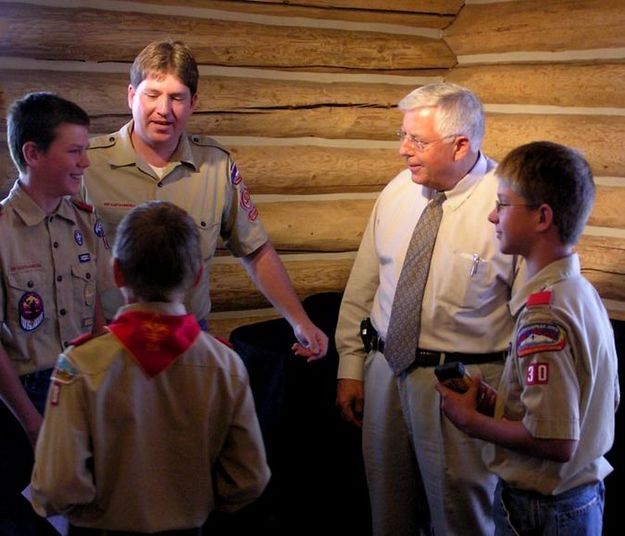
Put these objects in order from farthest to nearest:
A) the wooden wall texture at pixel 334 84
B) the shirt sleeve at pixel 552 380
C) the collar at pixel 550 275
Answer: the wooden wall texture at pixel 334 84 < the collar at pixel 550 275 < the shirt sleeve at pixel 552 380

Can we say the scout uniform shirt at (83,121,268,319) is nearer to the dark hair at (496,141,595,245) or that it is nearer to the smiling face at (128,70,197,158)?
the smiling face at (128,70,197,158)

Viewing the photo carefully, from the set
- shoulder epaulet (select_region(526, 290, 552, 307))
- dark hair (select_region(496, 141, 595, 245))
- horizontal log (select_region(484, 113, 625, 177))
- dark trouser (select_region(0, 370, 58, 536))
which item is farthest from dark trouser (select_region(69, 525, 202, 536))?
horizontal log (select_region(484, 113, 625, 177))

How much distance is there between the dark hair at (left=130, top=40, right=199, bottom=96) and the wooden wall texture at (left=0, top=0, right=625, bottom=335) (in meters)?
0.96

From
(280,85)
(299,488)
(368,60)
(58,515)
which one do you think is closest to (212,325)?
(299,488)

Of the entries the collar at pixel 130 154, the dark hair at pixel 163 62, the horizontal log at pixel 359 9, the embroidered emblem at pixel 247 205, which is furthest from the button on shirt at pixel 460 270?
the horizontal log at pixel 359 9

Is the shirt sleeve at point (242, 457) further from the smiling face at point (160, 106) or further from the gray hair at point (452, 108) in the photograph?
the gray hair at point (452, 108)

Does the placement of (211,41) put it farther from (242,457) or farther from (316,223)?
(242,457)

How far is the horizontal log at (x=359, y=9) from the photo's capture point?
13.9ft

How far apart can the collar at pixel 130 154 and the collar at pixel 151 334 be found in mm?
1220

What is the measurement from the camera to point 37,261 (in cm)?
272

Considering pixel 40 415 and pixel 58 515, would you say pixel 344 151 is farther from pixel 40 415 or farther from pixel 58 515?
pixel 58 515

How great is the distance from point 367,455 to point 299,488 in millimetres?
847

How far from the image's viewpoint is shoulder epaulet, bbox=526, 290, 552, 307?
2314 mm

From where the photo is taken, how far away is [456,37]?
4836 mm
